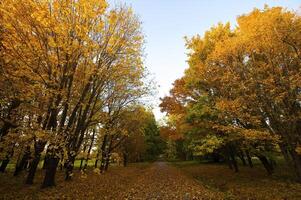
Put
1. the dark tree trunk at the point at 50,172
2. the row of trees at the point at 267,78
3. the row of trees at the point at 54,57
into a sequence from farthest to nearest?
1. the dark tree trunk at the point at 50,172
2. the row of trees at the point at 267,78
3. the row of trees at the point at 54,57

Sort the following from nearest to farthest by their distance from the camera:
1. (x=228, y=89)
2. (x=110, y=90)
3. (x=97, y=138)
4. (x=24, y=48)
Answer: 1. (x=24, y=48)
2. (x=228, y=89)
3. (x=110, y=90)
4. (x=97, y=138)

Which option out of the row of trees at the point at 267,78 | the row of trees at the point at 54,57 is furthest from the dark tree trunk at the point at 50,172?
the row of trees at the point at 267,78

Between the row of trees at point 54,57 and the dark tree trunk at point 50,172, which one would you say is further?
the dark tree trunk at point 50,172

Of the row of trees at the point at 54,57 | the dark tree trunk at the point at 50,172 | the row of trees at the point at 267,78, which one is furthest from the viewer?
the dark tree trunk at the point at 50,172

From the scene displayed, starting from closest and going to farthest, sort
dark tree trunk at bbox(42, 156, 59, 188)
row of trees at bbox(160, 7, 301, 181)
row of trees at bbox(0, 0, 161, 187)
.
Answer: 1. row of trees at bbox(0, 0, 161, 187)
2. row of trees at bbox(160, 7, 301, 181)
3. dark tree trunk at bbox(42, 156, 59, 188)

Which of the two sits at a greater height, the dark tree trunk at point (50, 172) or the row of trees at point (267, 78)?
the row of trees at point (267, 78)

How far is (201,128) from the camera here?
20.9 m

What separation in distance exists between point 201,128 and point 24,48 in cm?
1611

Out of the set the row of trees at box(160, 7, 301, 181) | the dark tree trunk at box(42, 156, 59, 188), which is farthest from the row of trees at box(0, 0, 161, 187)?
the row of trees at box(160, 7, 301, 181)

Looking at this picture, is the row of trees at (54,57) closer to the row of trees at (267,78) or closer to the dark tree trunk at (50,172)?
the dark tree trunk at (50,172)

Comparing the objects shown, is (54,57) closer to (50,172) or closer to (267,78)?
(50,172)

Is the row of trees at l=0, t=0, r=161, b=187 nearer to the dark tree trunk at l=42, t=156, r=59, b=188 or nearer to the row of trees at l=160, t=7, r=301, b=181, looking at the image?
the dark tree trunk at l=42, t=156, r=59, b=188

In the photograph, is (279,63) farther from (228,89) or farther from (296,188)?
(296,188)

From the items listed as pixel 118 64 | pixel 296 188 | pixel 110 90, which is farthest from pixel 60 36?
pixel 296 188
